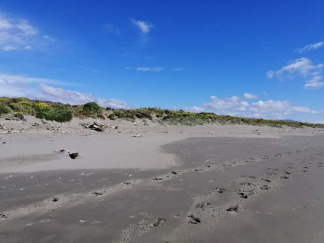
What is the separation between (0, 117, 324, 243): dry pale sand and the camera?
365 cm

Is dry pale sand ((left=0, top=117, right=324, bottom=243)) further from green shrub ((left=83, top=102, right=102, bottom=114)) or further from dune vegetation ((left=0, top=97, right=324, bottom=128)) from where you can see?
green shrub ((left=83, top=102, right=102, bottom=114))

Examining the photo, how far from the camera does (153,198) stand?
5.15m

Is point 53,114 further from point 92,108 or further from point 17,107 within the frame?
point 92,108

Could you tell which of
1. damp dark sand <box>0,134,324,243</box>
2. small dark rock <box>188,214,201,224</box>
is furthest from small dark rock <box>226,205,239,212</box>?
small dark rock <box>188,214,201,224</box>

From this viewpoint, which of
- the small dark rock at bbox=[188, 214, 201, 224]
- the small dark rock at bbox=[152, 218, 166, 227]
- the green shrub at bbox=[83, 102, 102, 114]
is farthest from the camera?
the green shrub at bbox=[83, 102, 102, 114]

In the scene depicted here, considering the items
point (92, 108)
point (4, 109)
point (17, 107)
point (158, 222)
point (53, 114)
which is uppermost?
point (92, 108)

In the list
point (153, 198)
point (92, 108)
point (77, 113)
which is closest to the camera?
point (153, 198)

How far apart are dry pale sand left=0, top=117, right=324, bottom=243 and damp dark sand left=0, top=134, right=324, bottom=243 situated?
0.05 ft

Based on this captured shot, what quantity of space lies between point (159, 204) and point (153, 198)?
358 mm

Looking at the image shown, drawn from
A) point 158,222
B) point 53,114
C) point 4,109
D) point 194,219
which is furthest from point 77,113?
point 194,219

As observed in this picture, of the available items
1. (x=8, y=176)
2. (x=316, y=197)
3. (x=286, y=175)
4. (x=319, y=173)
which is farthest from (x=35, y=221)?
(x=319, y=173)

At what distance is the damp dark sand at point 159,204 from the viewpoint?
11.9 feet

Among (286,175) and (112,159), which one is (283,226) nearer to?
(286,175)

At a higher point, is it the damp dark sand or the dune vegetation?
the dune vegetation
